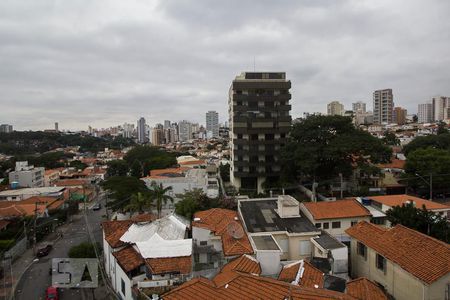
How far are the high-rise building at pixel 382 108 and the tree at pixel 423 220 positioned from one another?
11272cm

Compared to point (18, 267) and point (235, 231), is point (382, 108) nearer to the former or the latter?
point (235, 231)

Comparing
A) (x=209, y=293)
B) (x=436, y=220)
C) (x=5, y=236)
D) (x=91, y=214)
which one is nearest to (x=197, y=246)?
(x=209, y=293)

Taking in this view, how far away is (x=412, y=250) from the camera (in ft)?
44.9

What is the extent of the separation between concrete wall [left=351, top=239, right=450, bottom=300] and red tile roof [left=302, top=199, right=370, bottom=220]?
4299 mm

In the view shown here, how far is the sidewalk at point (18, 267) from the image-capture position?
19.3 meters

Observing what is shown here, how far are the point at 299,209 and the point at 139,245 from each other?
1217cm

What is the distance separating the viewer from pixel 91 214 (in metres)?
39.9

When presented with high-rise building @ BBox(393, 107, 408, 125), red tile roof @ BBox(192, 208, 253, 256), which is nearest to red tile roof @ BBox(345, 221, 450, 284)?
red tile roof @ BBox(192, 208, 253, 256)

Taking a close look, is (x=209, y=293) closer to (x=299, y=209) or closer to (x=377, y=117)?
(x=299, y=209)

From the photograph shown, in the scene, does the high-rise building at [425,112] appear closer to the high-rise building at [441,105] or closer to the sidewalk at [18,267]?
the high-rise building at [441,105]

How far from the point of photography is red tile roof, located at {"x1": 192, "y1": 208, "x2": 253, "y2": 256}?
55.4ft

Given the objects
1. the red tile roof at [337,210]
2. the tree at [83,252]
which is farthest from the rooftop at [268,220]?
the tree at [83,252]

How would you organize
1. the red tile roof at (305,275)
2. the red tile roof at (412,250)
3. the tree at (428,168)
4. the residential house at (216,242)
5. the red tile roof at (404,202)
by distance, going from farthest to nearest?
the tree at (428,168)
the red tile roof at (404,202)
the residential house at (216,242)
the red tile roof at (305,275)
the red tile roof at (412,250)

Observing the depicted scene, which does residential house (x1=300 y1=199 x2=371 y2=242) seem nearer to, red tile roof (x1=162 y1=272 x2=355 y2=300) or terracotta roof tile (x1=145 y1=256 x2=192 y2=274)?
terracotta roof tile (x1=145 y1=256 x2=192 y2=274)
